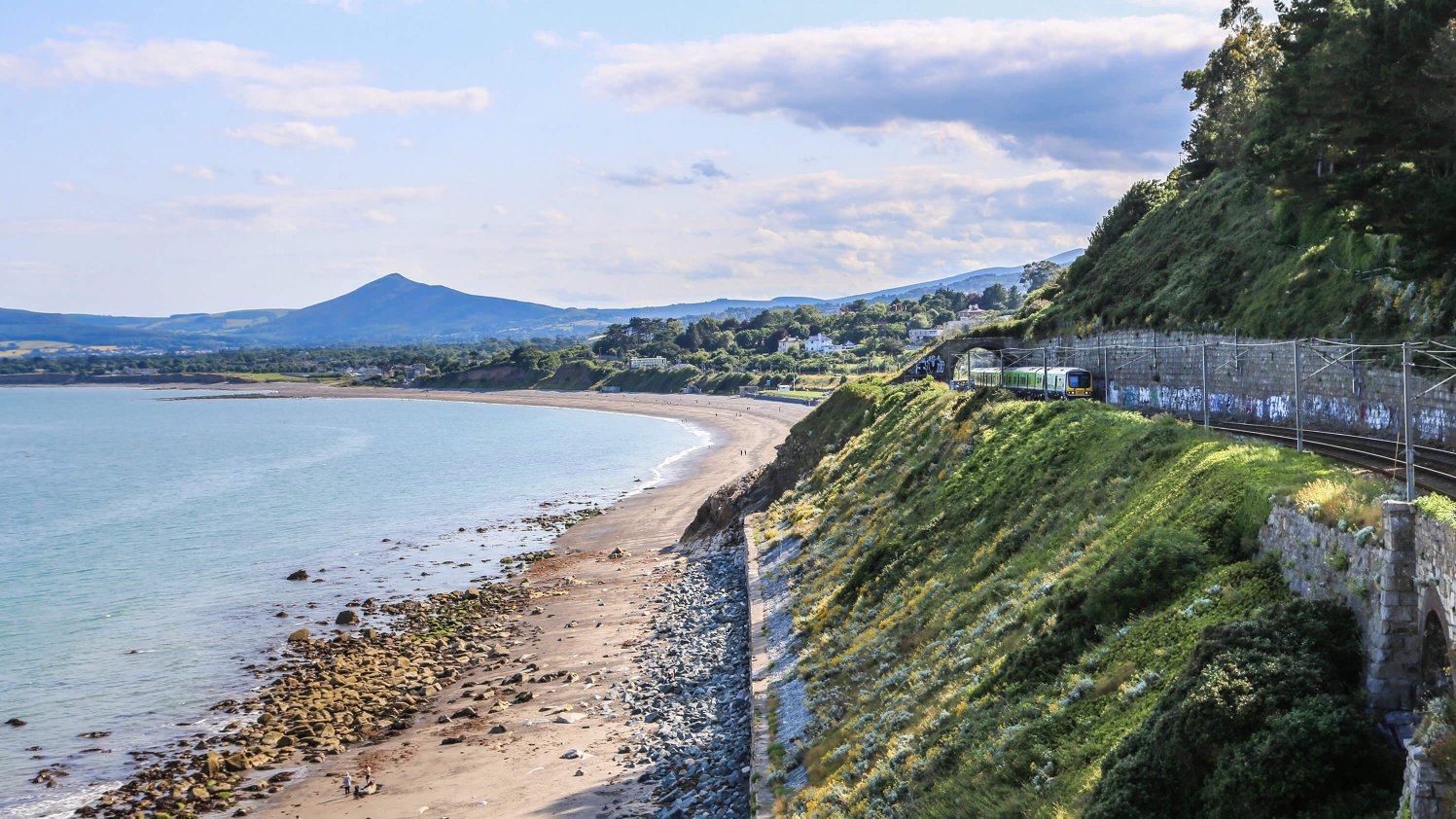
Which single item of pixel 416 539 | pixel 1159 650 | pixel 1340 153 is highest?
pixel 1340 153

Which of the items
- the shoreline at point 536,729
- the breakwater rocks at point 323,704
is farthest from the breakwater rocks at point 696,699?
the breakwater rocks at point 323,704

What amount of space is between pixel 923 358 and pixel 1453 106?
4625 cm

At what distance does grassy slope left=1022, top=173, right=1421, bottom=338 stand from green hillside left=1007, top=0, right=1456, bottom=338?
0.08 m

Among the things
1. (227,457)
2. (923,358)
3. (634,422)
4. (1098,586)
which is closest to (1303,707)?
(1098,586)

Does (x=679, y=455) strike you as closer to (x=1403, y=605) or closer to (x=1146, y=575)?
(x=1146, y=575)

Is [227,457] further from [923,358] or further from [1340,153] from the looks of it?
[1340,153]

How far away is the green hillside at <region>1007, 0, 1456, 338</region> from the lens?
1006 inches

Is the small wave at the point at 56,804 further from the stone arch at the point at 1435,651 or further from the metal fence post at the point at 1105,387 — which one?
the metal fence post at the point at 1105,387

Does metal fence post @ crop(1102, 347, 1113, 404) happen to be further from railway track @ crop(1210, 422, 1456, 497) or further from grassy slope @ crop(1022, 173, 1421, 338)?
railway track @ crop(1210, 422, 1456, 497)

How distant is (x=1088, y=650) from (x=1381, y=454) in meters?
10.7

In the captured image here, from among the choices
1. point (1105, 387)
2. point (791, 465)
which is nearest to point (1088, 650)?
point (1105, 387)

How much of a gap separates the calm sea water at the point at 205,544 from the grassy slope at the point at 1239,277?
33725 millimetres

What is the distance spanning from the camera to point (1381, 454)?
21.4 m

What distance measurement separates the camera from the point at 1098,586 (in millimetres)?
15523
